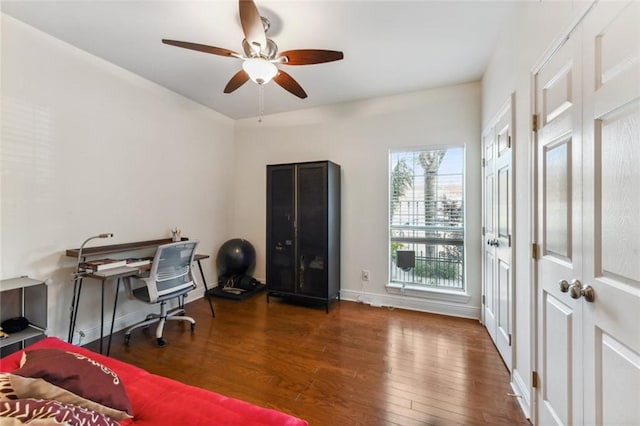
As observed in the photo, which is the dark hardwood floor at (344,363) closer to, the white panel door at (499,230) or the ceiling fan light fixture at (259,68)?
the white panel door at (499,230)

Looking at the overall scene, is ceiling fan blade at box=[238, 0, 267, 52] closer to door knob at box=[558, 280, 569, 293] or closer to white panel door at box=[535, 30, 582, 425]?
white panel door at box=[535, 30, 582, 425]

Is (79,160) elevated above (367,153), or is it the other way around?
(367,153)

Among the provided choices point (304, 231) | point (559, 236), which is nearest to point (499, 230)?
point (559, 236)

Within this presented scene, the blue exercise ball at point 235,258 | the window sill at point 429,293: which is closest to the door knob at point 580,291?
the window sill at point 429,293

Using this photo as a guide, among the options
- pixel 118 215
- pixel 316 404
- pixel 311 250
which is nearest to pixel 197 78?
pixel 118 215

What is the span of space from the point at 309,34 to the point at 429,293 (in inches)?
122

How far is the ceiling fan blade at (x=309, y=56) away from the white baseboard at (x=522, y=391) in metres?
2.57

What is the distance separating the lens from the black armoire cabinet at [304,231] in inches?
130

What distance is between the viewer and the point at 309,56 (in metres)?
1.93

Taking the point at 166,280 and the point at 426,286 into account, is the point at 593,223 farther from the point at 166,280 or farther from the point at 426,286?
the point at 166,280

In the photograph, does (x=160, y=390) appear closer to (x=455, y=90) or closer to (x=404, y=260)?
(x=404, y=260)

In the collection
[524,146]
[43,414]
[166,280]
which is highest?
[524,146]

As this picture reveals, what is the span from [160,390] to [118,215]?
242cm

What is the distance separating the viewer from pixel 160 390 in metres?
1.06
